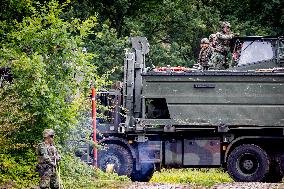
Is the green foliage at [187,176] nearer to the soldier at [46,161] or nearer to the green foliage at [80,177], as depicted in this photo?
the green foliage at [80,177]

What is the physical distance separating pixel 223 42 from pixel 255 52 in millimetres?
924

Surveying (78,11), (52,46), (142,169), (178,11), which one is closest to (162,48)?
(178,11)

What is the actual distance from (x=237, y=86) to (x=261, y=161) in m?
1.94

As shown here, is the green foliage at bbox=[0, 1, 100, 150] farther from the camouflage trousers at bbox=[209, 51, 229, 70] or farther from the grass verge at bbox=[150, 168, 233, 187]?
the camouflage trousers at bbox=[209, 51, 229, 70]

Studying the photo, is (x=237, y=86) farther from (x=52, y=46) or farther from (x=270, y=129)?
(x=52, y=46)

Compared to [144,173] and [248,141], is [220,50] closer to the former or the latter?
[248,141]

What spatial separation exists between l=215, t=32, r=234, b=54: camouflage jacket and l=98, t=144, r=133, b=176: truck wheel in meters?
3.96

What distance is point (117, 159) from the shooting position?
59.1 ft

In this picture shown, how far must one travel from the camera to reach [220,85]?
17.5 m

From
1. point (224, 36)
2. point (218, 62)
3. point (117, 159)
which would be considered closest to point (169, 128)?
point (117, 159)

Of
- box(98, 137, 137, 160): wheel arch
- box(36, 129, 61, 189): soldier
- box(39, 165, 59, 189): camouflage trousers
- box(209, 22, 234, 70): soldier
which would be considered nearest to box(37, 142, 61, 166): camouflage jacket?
box(36, 129, 61, 189): soldier

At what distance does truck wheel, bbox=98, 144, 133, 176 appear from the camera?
58.8 feet

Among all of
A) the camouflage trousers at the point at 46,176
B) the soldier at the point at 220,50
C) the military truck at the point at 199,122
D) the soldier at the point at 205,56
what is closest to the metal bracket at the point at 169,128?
the military truck at the point at 199,122

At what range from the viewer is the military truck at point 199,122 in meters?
17.5
